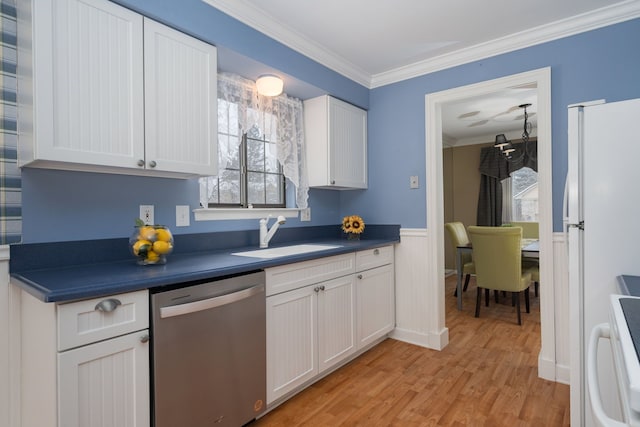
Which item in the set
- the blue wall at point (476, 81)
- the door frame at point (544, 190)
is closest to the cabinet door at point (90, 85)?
the blue wall at point (476, 81)

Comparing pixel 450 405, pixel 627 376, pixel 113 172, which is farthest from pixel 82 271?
pixel 450 405

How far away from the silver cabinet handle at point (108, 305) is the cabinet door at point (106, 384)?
119 mm

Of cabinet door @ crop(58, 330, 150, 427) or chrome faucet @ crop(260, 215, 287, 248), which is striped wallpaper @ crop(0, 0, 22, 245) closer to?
cabinet door @ crop(58, 330, 150, 427)

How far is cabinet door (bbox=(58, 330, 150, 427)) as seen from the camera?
114cm

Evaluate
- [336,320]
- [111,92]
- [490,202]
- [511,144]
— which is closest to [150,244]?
[111,92]

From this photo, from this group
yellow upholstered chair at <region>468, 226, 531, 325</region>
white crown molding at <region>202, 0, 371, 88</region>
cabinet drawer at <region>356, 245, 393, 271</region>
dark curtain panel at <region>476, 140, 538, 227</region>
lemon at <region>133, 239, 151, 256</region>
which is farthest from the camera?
dark curtain panel at <region>476, 140, 538, 227</region>

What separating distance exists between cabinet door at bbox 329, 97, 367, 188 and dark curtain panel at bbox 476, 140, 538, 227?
3.39 m

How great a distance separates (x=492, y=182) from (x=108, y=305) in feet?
19.1

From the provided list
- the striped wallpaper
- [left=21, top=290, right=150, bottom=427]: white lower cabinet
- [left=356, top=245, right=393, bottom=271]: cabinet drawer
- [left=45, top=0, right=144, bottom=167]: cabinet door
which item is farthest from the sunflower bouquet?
the striped wallpaper

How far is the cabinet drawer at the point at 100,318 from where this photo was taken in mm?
1134

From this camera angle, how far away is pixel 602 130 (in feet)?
4.69

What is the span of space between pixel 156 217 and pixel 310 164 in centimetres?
135

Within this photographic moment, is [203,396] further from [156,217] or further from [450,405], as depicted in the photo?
[450,405]

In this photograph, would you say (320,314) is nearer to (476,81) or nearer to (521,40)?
(476,81)
